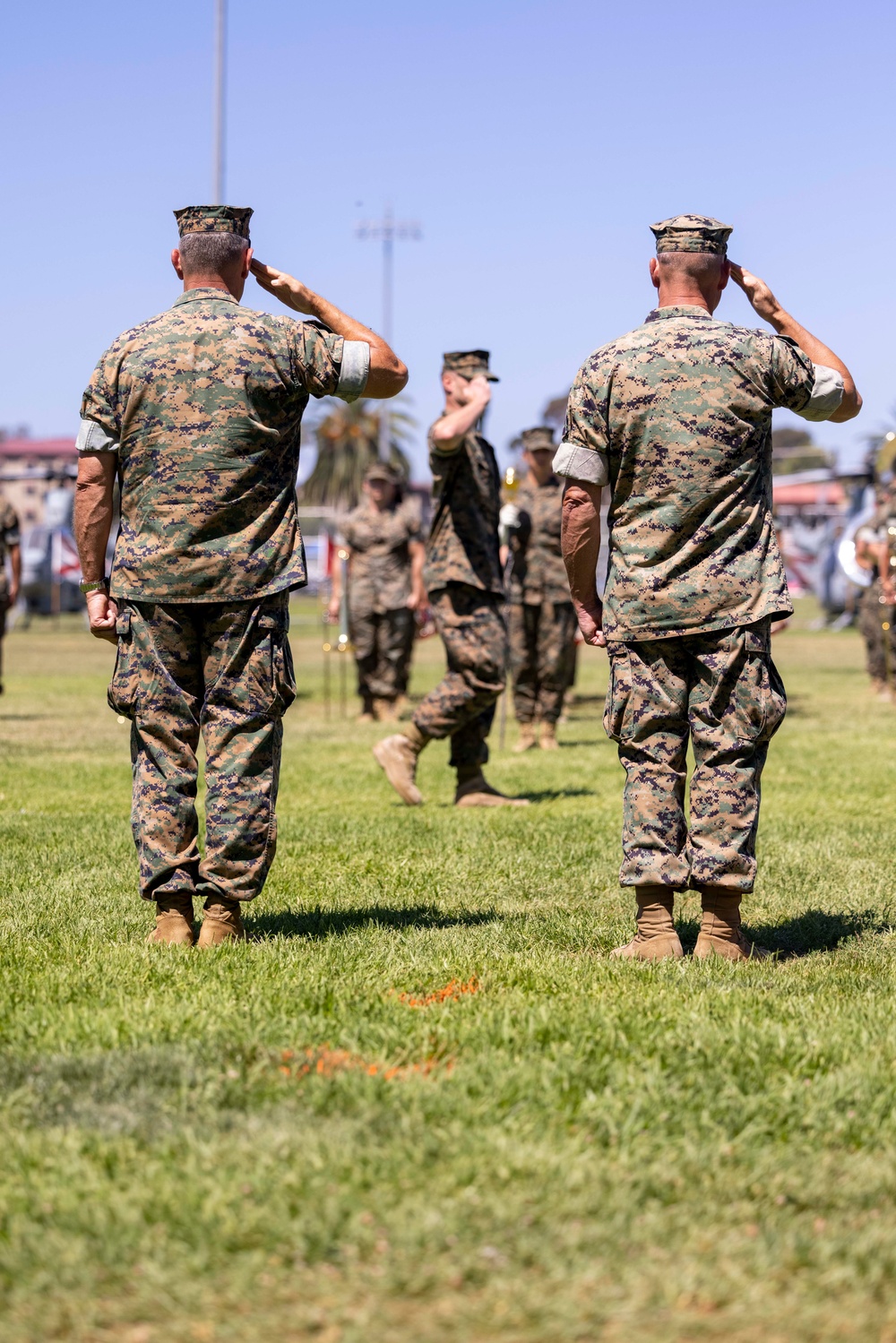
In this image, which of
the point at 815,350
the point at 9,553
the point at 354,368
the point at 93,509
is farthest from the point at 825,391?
the point at 9,553

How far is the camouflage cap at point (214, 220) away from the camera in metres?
5.32

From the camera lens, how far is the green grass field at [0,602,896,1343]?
8.98ft

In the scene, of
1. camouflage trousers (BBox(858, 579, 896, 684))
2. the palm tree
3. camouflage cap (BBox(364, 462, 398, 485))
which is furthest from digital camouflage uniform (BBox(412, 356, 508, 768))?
the palm tree

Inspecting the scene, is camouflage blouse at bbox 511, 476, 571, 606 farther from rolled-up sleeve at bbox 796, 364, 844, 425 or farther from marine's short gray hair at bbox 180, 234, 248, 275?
marine's short gray hair at bbox 180, 234, 248, 275

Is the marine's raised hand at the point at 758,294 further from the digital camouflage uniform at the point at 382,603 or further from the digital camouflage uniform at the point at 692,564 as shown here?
the digital camouflage uniform at the point at 382,603

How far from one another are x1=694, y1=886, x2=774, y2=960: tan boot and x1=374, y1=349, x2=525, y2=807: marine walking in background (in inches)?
144

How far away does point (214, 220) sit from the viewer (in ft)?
17.5

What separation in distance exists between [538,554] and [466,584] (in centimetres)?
478

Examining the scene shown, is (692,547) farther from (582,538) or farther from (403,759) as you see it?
(403,759)

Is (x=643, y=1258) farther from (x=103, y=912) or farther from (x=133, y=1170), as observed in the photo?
(x=103, y=912)

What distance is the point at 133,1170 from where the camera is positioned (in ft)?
10.7

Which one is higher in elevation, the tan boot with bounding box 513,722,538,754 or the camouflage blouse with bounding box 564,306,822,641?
the camouflage blouse with bounding box 564,306,822,641

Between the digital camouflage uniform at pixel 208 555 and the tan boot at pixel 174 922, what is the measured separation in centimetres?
6

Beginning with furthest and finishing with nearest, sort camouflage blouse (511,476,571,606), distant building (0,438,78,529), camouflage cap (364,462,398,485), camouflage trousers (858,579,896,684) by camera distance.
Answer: distant building (0,438,78,529) < camouflage trousers (858,579,896,684) < camouflage cap (364,462,398,485) < camouflage blouse (511,476,571,606)
